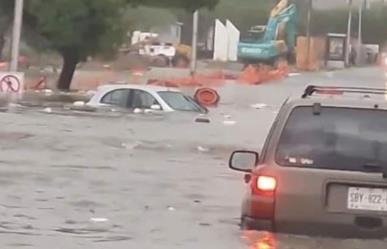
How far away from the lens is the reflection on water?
10188 millimetres

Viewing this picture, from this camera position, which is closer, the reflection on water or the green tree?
the reflection on water

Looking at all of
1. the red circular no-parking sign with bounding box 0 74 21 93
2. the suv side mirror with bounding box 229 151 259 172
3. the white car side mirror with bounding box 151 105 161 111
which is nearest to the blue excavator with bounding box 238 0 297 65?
the red circular no-parking sign with bounding box 0 74 21 93

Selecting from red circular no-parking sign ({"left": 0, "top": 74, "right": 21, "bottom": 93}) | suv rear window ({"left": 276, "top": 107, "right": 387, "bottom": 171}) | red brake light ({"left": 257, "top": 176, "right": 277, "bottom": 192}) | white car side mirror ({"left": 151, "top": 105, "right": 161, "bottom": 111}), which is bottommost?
red circular no-parking sign ({"left": 0, "top": 74, "right": 21, "bottom": 93})

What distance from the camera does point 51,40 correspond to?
158 ft

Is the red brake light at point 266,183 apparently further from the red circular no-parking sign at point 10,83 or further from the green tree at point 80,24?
the green tree at point 80,24

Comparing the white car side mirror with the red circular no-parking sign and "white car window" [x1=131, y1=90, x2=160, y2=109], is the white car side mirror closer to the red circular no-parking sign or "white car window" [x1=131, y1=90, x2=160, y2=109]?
"white car window" [x1=131, y1=90, x2=160, y2=109]

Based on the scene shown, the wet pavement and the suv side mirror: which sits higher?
the suv side mirror

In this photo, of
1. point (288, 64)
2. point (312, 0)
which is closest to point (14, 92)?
point (288, 64)

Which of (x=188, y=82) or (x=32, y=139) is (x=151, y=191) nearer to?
(x=32, y=139)

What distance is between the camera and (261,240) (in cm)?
1034

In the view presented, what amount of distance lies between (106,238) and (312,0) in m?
93.3

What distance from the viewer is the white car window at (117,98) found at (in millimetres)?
32062

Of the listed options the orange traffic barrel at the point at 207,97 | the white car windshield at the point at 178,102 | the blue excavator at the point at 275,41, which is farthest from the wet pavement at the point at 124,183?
the blue excavator at the point at 275,41

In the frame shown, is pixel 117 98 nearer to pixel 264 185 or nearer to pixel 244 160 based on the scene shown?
pixel 244 160
